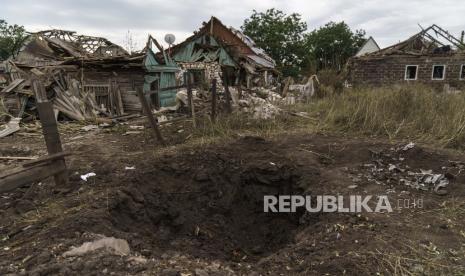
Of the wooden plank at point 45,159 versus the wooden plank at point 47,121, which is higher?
the wooden plank at point 47,121

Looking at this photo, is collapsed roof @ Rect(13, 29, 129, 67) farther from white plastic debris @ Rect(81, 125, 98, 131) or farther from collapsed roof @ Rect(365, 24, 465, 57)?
collapsed roof @ Rect(365, 24, 465, 57)

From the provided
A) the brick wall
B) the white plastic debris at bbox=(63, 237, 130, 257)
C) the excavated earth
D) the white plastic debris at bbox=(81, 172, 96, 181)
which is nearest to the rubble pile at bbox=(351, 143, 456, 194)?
the excavated earth

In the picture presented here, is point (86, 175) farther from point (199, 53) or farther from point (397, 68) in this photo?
point (397, 68)

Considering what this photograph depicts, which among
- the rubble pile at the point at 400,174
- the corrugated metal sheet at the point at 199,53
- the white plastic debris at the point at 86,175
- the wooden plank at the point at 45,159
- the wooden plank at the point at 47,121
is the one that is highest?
the corrugated metal sheet at the point at 199,53

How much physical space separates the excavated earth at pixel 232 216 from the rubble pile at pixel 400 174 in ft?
0.28

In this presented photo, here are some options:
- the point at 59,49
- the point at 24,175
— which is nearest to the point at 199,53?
→ the point at 59,49

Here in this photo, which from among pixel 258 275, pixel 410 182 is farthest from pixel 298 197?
pixel 258 275

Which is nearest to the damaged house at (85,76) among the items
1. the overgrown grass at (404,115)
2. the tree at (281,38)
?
the overgrown grass at (404,115)

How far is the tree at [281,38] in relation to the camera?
117 feet

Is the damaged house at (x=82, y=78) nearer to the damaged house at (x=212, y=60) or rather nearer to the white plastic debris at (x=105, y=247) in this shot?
the damaged house at (x=212, y=60)

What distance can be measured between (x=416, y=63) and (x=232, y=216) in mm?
17373

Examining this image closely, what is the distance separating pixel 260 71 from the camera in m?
23.5

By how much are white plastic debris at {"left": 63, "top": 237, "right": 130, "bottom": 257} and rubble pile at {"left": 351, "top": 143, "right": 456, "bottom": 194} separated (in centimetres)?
295

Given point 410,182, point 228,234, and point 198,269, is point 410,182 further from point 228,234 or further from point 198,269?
point 198,269
